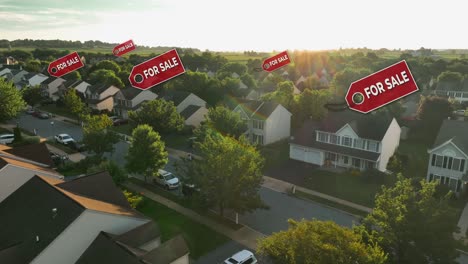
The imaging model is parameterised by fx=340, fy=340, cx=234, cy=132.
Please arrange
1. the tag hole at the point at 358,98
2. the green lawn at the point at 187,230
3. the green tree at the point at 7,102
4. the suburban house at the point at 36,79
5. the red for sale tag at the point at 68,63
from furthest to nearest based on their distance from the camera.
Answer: the suburban house at the point at 36,79 < the green tree at the point at 7,102 < the red for sale tag at the point at 68,63 < the green lawn at the point at 187,230 < the tag hole at the point at 358,98

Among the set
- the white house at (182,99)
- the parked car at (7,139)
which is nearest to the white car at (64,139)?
the parked car at (7,139)

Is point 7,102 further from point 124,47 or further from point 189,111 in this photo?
point 189,111

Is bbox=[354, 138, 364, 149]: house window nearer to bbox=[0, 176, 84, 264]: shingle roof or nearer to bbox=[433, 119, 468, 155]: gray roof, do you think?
bbox=[433, 119, 468, 155]: gray roof

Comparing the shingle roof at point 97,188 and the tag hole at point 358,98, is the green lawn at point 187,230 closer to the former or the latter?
the shingle roof at point 97,188

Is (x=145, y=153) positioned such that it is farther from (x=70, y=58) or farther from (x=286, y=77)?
(x=286, y=77)

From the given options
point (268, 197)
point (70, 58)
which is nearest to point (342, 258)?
point (268, 197)
